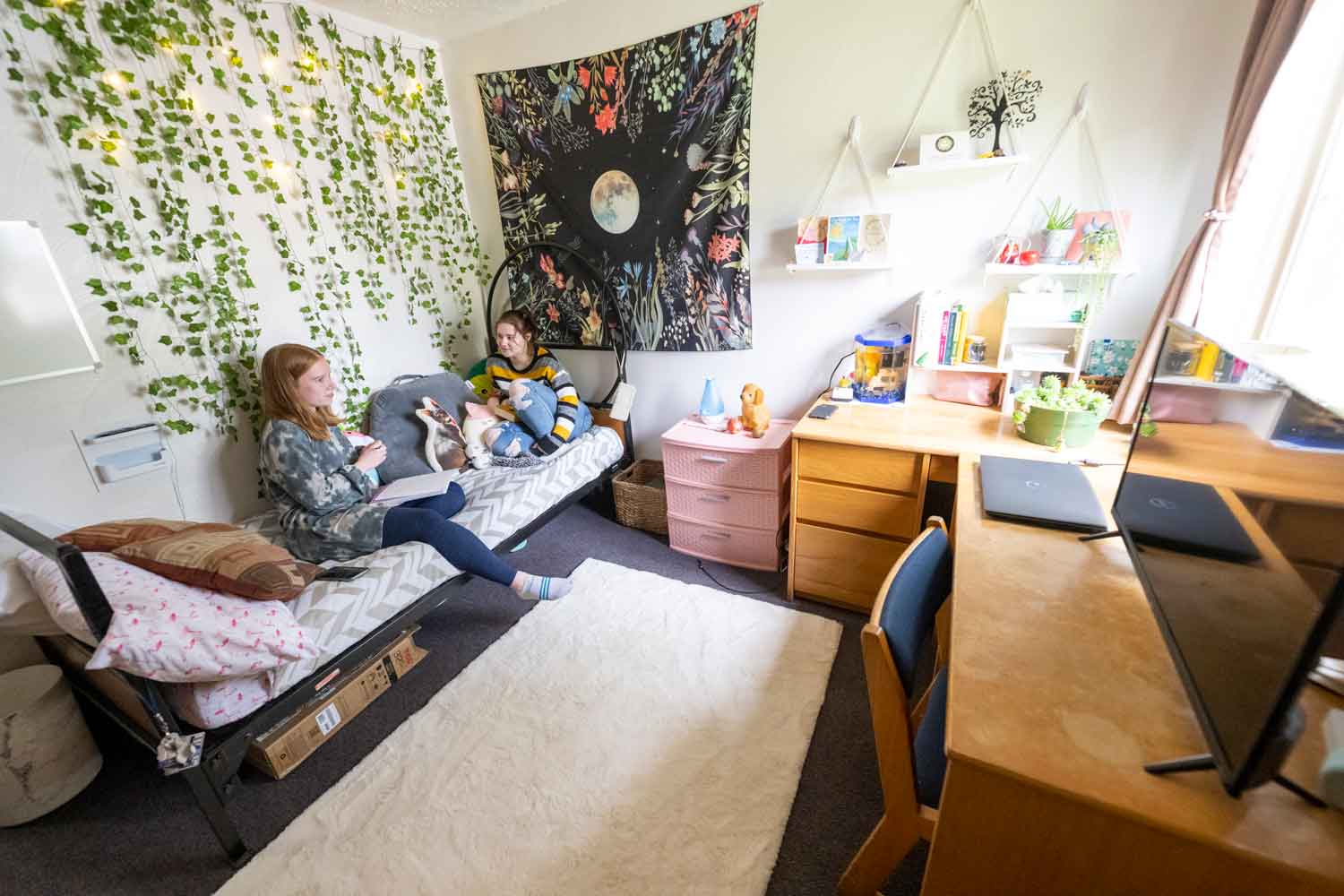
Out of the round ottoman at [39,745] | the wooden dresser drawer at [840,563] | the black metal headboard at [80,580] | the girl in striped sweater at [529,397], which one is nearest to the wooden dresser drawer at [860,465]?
the wooden dresser drawer at [840,563]

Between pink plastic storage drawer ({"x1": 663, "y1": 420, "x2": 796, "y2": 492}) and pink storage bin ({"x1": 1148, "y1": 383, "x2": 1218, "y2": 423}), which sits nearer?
pink storage bin ({"x1": 1148, "y1": 383, "x2": 1218, "y2": 423})

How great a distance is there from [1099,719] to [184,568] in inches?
74.1

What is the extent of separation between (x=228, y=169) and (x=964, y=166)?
271 centimetres

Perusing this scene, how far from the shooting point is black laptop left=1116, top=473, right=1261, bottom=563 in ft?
2.46

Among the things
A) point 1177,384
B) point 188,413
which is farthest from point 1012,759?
point 188,413

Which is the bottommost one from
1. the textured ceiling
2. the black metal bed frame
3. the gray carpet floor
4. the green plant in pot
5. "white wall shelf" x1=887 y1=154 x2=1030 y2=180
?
the gray carpet floor

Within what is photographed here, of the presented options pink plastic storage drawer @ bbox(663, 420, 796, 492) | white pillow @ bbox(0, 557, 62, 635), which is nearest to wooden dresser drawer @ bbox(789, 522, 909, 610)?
pink plastic storage drawer @ bbox(663, 420, 796, 492)

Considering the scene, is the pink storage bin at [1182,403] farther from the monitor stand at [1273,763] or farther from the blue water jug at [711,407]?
the blue water jug at [711,407]

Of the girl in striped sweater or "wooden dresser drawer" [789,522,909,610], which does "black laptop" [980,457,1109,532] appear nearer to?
"wooden dresser drawer" [789,522,909,610]

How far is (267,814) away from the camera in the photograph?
146 cm

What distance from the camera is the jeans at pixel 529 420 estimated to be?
8.24ft

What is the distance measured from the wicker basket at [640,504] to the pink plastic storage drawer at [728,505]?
0.13 metres

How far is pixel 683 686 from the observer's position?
1776 millimetres

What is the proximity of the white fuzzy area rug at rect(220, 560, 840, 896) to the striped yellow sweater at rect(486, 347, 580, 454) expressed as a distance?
89cm
